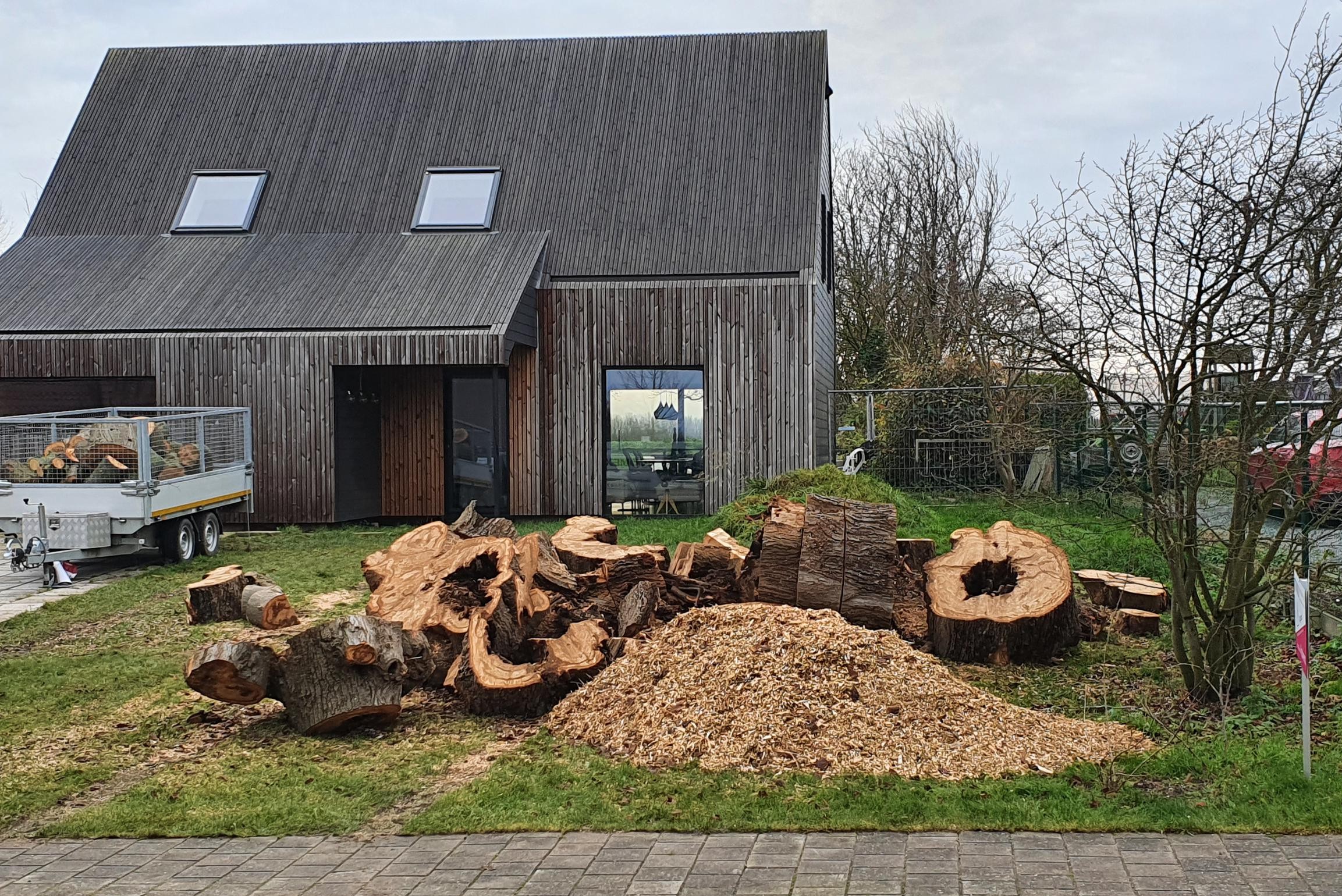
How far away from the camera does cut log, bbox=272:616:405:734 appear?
6.77 meters

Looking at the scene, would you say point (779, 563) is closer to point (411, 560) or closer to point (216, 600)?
point (411, 560)

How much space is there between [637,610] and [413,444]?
1265 centimetres

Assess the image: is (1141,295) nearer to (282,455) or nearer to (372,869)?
(372,869)

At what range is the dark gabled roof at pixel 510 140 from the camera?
65.3 ft

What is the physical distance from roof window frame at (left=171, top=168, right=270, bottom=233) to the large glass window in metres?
6.87

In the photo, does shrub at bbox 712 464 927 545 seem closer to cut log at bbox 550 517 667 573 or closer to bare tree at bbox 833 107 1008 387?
cut log at bbox 550 517 667 573

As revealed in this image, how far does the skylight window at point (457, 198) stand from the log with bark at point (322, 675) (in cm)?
1407

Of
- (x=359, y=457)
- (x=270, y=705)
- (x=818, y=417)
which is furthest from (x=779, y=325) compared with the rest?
(x=270, y=705)

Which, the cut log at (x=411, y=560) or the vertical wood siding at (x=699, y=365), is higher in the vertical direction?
the vertical wood siding at (x=699, y=365)

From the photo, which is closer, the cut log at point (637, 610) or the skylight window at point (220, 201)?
the cut log at point (637, 610)

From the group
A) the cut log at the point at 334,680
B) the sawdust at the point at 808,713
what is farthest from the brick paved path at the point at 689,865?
the cut log at the point at 334,680

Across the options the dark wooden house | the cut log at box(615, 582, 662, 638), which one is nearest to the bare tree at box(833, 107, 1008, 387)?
the dark wooden house

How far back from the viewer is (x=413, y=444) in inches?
788

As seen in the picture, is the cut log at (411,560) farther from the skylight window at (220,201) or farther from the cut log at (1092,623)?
the skylight window at (220,201)
